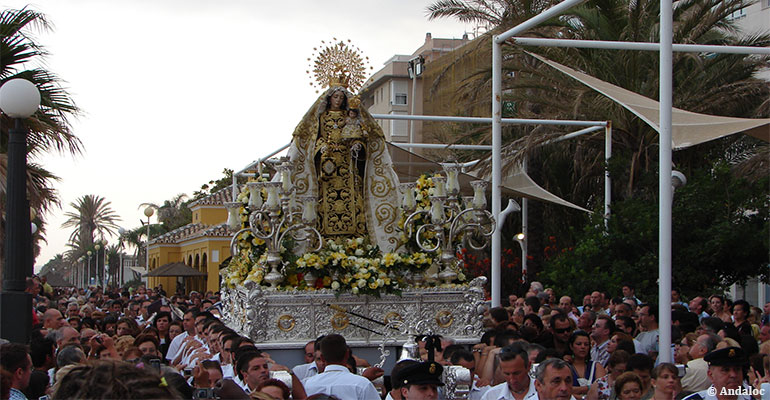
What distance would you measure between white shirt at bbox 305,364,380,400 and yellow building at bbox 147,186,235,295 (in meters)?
34.8

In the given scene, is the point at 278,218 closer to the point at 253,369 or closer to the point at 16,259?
the point at 16,259

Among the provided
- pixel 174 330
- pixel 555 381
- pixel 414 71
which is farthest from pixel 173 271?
pixel 555 381

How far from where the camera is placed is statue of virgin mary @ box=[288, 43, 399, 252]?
1428 centimetres

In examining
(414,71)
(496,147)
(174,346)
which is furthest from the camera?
(414,71)

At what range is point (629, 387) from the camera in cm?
693

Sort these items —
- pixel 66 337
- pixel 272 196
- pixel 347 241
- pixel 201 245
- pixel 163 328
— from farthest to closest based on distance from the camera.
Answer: pixel 201 245
pixel 347 241
pixel 163 328
pixel 272 196
pixel 66 337

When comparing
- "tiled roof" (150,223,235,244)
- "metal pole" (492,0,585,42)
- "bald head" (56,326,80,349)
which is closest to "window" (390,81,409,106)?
"tiled roof" (150,223,235,244)

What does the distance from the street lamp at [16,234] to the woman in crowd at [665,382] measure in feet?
16.3

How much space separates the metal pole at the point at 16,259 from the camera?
26.6 feet

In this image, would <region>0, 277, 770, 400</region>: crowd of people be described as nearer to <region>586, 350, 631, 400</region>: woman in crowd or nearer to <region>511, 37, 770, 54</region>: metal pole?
<region>586, 350, 631, 400</region>: woman in crowd

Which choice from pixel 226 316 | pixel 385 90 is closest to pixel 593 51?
pixel 226 316

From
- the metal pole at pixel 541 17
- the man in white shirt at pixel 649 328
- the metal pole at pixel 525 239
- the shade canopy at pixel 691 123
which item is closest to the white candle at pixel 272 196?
the metal pole at pixel 541 17

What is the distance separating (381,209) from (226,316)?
3007 mm

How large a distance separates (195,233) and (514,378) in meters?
44.7
